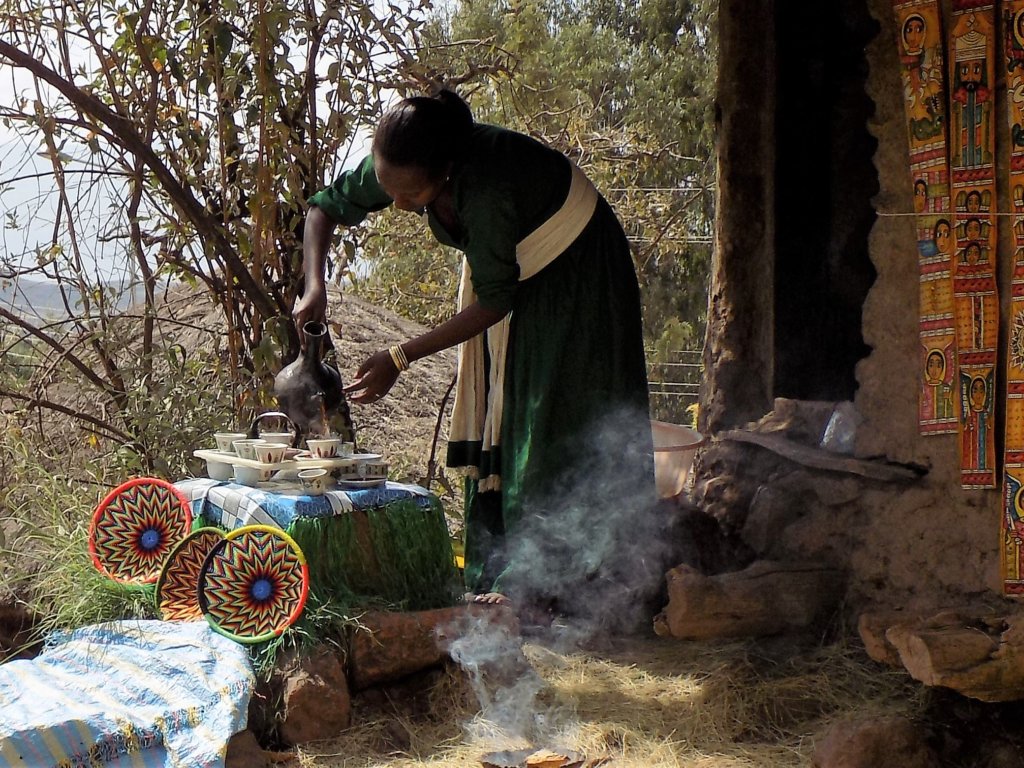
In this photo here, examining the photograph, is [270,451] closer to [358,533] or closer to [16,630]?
[358,533]

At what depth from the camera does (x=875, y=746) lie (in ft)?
10.1

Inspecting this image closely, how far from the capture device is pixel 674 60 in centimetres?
1125

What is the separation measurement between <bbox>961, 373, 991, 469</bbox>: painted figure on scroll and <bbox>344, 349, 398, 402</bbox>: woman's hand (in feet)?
6.20

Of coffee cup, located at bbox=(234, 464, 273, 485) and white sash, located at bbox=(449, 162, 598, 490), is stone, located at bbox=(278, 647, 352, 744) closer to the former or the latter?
coffee cup, located at bbox=(234, 464, 273, 485)

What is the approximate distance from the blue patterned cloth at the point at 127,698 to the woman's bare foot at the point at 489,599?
842 millimetres

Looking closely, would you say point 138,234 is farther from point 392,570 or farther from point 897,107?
point 897,107

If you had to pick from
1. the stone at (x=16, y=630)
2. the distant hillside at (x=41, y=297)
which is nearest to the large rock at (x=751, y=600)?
the stone at (x=16, y=630)

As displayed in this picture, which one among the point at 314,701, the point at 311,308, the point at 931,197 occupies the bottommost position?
the point at 314,701

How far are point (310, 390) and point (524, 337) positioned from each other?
2.78 feet

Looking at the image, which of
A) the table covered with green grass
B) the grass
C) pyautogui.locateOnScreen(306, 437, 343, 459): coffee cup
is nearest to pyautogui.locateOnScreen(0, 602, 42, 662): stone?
the grass

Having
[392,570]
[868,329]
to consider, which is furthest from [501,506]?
[868,329]

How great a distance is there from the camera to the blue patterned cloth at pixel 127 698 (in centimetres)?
307

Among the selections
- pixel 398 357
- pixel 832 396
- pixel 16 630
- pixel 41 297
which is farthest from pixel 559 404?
pixel 41 297

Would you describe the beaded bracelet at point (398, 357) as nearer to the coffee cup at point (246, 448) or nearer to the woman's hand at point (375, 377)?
the woman's hand at point (375, 377)
